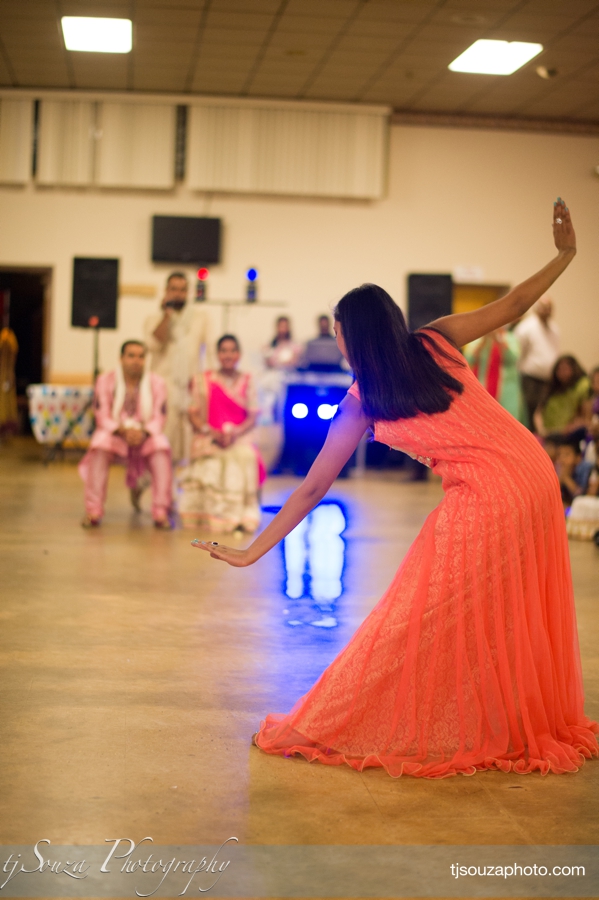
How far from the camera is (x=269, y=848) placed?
153 centimetres

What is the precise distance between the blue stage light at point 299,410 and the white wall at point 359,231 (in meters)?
1.31

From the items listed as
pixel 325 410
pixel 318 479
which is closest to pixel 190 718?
pixel 318 479

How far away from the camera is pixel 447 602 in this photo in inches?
75.9

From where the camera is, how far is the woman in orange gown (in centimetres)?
191

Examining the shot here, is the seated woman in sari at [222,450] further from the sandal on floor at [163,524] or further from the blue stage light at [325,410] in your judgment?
the blue stage light at [325,410]

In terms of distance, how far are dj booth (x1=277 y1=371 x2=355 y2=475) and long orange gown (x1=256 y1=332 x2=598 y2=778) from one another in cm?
651

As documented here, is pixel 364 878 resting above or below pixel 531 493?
below

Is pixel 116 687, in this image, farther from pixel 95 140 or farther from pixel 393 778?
pixel 95 140

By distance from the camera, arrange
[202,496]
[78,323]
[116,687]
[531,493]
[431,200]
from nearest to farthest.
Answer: [531,493]
[116,687]
[202,496]
[78,323]
[431,200]

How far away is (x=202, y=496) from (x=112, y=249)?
5.11 metres

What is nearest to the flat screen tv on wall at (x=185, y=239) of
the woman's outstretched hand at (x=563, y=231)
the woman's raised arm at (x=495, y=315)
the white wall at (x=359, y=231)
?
the white wall at (x=359, y=231)

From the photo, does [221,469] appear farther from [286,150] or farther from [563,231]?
[286,150]

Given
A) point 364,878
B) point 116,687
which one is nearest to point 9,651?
point 116,687

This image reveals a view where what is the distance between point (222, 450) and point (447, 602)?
364cm
